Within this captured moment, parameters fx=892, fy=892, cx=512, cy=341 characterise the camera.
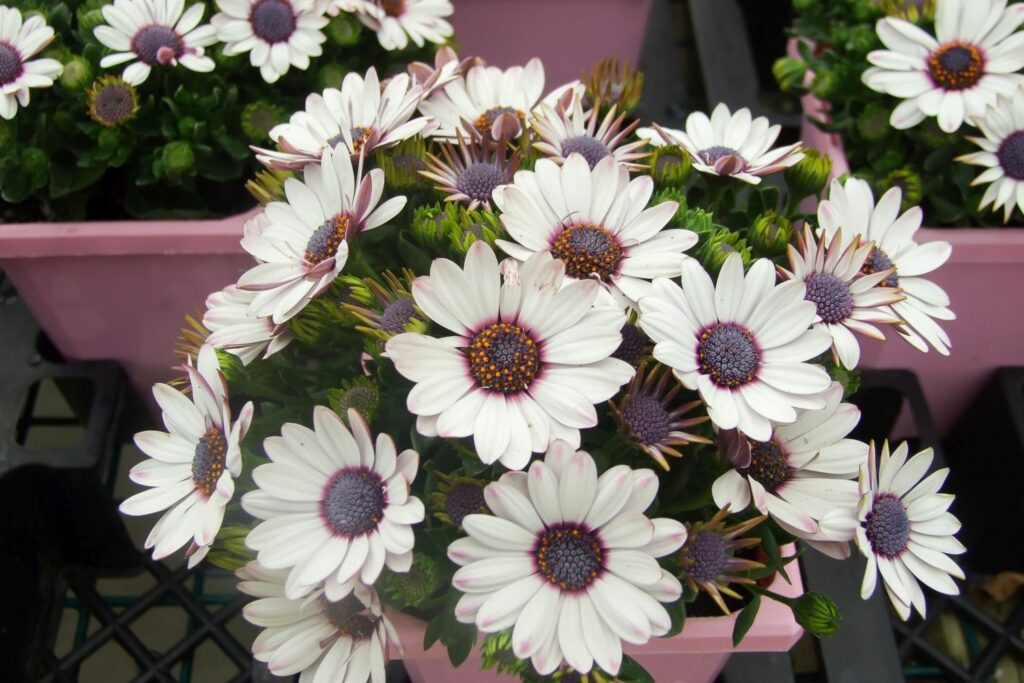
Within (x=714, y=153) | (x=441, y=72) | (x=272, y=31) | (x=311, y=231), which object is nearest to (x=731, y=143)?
(x=714, y=153)

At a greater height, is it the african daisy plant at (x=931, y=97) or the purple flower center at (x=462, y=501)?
the african daisy plant at (x=931, y=97)

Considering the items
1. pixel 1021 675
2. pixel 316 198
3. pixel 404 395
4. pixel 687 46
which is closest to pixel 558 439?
pixel 404 395

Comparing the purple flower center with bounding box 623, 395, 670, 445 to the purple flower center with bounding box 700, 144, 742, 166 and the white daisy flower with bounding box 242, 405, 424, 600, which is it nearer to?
the white daisy flower with bounding box 242, 405, 424, 600

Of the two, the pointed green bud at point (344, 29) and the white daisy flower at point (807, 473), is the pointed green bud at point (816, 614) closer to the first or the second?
the white daisy flower at point (807, 473)

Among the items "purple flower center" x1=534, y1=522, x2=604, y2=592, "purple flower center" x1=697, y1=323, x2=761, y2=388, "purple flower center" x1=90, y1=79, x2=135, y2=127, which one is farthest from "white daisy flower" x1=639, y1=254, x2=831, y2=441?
"purple flower center" x1=90, y1=79, x2=135, y2=127

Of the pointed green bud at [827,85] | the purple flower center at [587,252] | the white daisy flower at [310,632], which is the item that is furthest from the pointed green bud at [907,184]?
the white daisy flower at [310,632]

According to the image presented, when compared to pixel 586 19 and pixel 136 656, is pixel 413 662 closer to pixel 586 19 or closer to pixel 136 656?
pixel 136 656
